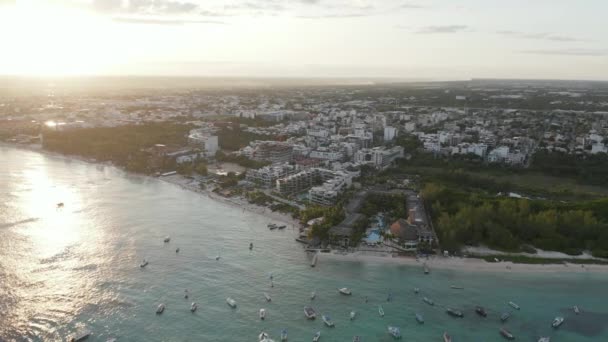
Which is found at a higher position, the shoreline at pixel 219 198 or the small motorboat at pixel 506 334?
the shoreline at pixel 219 198

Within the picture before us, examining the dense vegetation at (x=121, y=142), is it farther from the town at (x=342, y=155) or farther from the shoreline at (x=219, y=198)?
the shoreline at (x=219, y=198)

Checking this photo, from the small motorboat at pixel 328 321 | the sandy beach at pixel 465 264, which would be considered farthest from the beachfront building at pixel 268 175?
the small motorboat at pixel 328 321

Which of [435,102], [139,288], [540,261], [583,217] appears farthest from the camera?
[435,102]

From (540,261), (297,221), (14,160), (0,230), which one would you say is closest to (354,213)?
(297,221)

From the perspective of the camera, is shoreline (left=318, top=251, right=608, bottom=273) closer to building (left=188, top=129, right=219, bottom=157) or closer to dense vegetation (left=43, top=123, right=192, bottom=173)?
dense vegetation (left=43, top=123, right=192, bottom=173)

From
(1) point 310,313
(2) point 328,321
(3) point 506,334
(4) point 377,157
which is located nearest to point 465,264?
(3) point 506,334

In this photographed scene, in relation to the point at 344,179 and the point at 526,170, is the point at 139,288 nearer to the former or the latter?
the point at 344,179
